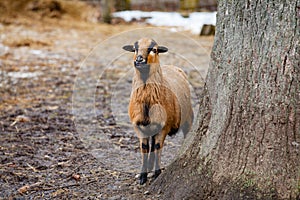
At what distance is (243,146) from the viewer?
3.06 metres

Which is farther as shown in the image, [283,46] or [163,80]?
[163,80]

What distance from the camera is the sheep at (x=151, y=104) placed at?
365 centimetres

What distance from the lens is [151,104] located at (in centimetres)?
379

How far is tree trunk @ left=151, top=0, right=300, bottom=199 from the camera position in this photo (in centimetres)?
288

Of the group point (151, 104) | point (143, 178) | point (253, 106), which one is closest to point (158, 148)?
point (143, 178)

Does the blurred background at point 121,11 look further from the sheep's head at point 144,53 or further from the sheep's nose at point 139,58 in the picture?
the sheep's nose at point 139,58

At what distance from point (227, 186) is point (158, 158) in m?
0.96

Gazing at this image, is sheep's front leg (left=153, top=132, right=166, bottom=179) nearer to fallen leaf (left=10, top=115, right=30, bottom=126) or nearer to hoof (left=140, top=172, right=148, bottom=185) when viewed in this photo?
hoof (left=140, top=172, right=148, bottom=185)

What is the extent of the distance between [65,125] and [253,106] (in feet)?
10.1

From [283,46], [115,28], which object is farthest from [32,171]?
[115,28]

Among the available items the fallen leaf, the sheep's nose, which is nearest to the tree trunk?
the sheep's nose

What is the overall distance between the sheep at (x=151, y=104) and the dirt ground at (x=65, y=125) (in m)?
0.30

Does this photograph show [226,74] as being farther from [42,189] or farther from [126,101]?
[126,101]

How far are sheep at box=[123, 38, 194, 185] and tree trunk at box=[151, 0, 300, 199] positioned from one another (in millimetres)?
579
